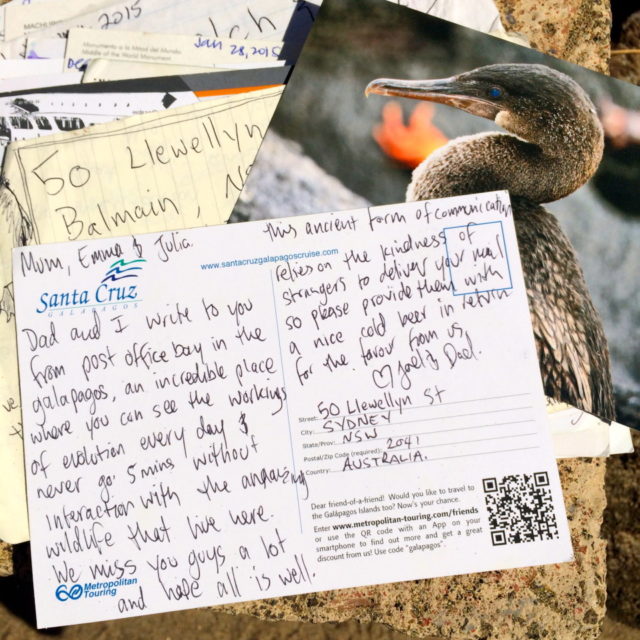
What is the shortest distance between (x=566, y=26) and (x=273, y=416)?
0.46 m

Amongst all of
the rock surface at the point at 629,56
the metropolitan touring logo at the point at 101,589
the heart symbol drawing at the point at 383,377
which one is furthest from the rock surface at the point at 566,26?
the metropolitan touring logo at the point at 101,589

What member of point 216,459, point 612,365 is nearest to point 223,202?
point 216,459

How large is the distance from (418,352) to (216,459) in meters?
0.20

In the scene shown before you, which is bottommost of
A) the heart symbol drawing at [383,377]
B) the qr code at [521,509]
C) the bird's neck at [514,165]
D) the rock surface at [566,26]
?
the qr code at [521,509]

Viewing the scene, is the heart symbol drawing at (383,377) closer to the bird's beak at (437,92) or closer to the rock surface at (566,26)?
Result: the bird's beak at (437,92)

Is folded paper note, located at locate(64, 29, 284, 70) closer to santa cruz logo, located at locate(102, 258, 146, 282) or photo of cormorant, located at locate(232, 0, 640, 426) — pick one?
photo of cormorant, located at locate(232, 0, 640, 426)

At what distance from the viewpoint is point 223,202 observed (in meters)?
0.58

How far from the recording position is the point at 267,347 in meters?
0.56

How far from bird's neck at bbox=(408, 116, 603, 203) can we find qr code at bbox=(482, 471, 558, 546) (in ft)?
0.81

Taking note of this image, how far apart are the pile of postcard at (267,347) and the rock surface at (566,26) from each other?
0.07 metres

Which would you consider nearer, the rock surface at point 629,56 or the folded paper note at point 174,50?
the folded paper note at point 174,50

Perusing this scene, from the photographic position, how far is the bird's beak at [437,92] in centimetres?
58

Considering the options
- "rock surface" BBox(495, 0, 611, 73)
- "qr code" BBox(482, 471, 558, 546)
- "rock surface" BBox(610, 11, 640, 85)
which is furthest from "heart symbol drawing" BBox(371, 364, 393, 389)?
"rock surface" BBox(610, 11, 640, 85)

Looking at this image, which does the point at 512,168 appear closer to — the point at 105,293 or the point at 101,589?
the point at 105,293
